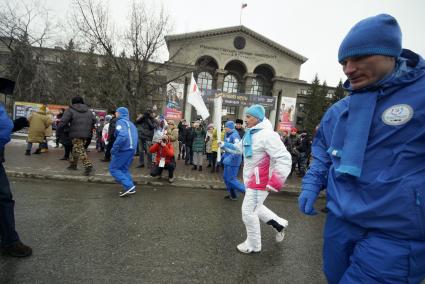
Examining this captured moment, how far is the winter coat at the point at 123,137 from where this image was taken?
617cm

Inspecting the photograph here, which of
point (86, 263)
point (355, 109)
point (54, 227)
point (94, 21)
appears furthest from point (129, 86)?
point (355, 109)

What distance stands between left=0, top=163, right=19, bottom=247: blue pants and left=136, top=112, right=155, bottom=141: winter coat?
269 inches

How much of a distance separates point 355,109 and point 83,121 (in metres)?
8.03

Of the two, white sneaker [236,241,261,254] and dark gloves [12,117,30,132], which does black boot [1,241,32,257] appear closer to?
dark gloves [12,117,30,132]

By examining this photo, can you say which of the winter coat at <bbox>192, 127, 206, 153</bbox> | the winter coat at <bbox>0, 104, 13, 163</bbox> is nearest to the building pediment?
the winter coat at <bbox>192, 127, 206, 153</bbox>

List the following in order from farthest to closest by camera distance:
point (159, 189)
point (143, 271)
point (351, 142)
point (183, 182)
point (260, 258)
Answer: point (183, 182) → point (159, 189) → point (260, 258) → point (143, 271) → point (351, 142)

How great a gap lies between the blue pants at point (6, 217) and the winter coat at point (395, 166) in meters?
3.42

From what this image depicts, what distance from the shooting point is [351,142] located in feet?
5.40

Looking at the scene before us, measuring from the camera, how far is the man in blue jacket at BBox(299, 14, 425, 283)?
1.48 m

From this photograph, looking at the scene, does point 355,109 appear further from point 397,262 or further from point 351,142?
point 397,262

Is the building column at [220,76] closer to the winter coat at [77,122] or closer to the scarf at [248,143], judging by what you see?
the winter coat at [77,122]

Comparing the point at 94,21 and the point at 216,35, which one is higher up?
the point at 216,35

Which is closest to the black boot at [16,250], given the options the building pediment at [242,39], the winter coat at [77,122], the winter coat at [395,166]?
the winter coat at [395,166]

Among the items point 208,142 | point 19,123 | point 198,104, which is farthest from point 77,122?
point 208,142
